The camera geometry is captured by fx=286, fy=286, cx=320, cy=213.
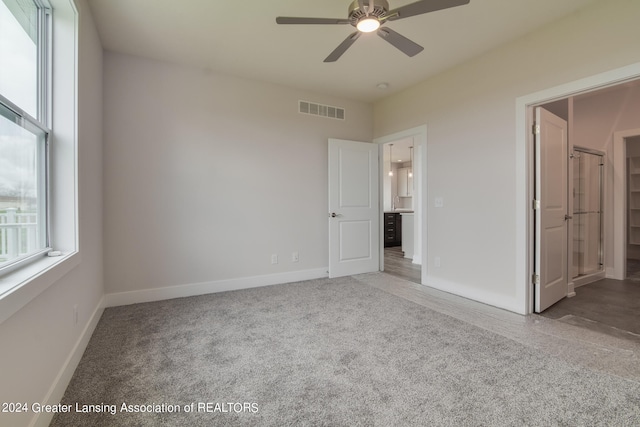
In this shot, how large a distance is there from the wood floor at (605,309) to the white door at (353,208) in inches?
91.1

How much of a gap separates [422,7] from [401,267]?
13.1 feet

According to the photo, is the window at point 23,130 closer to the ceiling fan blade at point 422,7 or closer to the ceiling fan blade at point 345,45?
the ceiling fan blade at point 345,45

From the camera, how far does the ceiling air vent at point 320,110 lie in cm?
414

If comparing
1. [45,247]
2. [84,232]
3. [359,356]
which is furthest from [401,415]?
[84,232]

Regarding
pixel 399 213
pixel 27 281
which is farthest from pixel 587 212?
pixel 27 281

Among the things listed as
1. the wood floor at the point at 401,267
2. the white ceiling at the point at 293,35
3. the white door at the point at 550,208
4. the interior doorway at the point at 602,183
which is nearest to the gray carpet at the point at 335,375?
the white door at the point at 550,208

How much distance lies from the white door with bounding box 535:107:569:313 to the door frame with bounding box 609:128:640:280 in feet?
5.77

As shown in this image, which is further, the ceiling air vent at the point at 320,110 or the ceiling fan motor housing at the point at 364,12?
the ceiling air vent at the point at 320,110

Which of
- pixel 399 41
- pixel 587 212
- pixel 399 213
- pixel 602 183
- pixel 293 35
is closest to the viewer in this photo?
pixel 399 41

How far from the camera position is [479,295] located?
3.22 m

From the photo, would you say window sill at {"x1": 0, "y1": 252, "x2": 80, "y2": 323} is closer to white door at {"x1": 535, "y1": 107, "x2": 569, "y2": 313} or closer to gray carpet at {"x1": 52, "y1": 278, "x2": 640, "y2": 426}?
gray carpet at {"x1": 52, "y1": 278, "x2": 640, "y2": 426}

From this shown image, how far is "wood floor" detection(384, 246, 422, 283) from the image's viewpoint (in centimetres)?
436

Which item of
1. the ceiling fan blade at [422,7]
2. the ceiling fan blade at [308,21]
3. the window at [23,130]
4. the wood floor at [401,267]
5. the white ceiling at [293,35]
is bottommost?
the wood floor at [401,267]

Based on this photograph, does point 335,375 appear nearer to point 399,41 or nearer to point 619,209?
point 399,41
